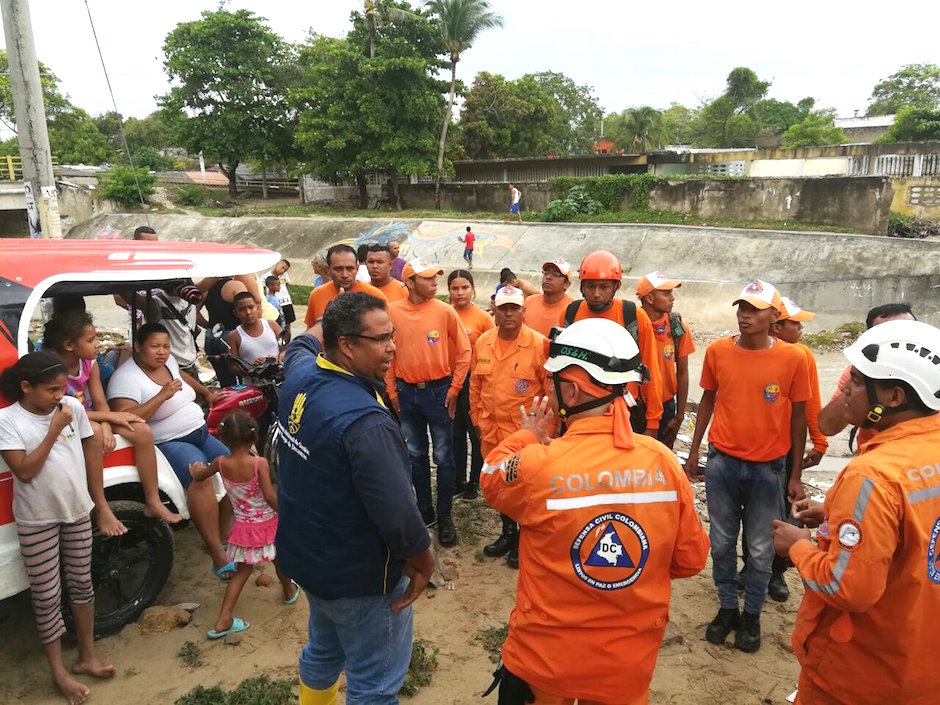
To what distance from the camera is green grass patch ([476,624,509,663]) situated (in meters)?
3.52

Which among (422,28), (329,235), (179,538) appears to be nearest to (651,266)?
(329,235)

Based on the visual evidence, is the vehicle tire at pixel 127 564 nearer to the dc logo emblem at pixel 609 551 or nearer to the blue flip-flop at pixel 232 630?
the blue flip-flop at pixel 232 630

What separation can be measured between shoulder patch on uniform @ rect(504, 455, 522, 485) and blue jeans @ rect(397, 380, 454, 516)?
8.78 ft

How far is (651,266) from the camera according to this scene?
53.6ft

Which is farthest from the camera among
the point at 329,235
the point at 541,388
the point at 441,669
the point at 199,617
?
the point at 329,235

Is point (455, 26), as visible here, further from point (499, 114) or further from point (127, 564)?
point (127, 564)

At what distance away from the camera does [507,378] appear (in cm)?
422

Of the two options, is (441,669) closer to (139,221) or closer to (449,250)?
(449,250)

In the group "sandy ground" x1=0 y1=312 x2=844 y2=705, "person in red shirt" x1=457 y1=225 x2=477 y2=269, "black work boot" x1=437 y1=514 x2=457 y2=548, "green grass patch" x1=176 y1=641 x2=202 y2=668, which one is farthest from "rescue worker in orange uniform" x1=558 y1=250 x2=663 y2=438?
"person in red shirt" x1=457 y1=225 x2=477 y2=269

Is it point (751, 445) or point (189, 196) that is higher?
point (189, 196)

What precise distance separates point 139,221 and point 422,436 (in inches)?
1027

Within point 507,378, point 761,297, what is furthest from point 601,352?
point 507,378

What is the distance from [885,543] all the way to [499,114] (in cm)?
3610

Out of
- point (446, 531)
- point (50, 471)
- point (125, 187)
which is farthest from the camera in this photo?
point (125, 187)
